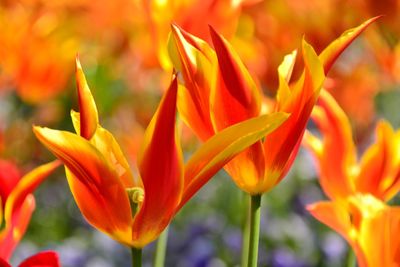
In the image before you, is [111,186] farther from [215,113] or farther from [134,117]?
[134,117]

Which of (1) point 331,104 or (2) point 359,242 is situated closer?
(2) point 359,242

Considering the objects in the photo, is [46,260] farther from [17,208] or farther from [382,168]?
[382,168]

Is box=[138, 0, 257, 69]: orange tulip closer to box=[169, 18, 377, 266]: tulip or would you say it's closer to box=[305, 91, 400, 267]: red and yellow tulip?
box=[305, 91, 400, 267]: red and yellow tulip

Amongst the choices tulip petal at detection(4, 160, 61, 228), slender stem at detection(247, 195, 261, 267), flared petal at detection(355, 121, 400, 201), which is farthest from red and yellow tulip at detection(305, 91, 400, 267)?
tulip petal at detection(4, 160, 61, 228)

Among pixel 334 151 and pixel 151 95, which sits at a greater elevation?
pixel 334 151

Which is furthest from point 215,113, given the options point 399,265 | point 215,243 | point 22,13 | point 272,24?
point 22,13

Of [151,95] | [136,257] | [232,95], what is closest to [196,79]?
[232,95]
